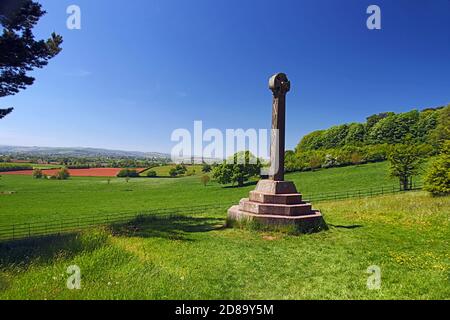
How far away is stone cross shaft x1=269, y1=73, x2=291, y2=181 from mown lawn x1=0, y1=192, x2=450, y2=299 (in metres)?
3.03

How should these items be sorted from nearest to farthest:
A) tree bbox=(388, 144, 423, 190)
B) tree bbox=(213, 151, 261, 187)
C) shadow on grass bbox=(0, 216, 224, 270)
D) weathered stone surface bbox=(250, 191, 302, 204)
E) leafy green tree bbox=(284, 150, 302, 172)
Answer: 1. shadow on grass bbox=(0, 216, 224, 270)
2. weathered stone surface bbox=(250, 191, 302, 204)
3. tree bbox=(388, 144, 423, 190)
4. tree bbox=(213, 151, 261, 187)
5. leafy green tree bbox=(284, 150, 302, 172)

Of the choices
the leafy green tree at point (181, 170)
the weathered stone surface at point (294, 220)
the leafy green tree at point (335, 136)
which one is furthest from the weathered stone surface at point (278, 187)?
the leafy green tree at point (181, 170)

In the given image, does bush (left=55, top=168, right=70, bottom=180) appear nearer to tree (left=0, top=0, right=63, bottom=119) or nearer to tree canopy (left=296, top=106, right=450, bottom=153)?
tree canopy (left=296, top=106, right=450, bottom=153)

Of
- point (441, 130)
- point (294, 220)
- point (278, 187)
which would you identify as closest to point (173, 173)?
point (441, 130)

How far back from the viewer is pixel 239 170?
51.0 meters

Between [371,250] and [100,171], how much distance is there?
8040 cm

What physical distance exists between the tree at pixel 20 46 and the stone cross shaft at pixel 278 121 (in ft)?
30.6

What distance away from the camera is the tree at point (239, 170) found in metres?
50.7

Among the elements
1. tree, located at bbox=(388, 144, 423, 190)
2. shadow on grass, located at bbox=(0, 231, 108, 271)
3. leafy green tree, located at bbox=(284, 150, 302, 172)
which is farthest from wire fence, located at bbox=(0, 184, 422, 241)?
leafy green tree, located at bbox=(284, 150, 302, 172)

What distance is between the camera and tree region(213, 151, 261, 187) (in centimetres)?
5072

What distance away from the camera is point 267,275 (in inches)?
253

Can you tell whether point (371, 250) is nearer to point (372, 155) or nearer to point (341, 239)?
point (341, 239)

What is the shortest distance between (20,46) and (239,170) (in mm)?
41061
